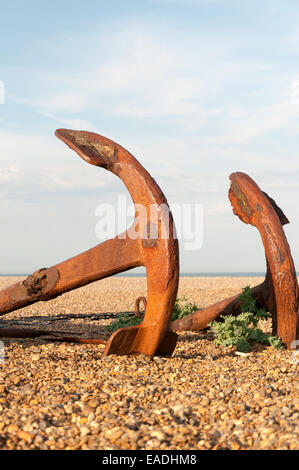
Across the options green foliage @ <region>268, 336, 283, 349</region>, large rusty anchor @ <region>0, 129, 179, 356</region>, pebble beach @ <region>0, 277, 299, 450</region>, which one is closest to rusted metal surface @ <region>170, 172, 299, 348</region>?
green foliage @ <region>268, 336, 283, 349</region>

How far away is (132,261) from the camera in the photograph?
4.35 metres

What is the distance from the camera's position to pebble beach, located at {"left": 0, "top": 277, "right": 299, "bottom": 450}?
2.67 m

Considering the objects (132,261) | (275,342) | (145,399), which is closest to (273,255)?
(275,342)

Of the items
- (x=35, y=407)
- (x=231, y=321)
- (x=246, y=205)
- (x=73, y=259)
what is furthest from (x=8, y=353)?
(x=246, y=205)

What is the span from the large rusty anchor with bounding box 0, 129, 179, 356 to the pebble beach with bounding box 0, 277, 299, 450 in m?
0.22

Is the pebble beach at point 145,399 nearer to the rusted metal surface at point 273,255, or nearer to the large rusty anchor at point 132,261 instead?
the large rusty anchor at point 132,261

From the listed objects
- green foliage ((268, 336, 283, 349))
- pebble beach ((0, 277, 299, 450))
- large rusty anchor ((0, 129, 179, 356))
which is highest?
large rusty anchor ((0, 129, 179, 356))

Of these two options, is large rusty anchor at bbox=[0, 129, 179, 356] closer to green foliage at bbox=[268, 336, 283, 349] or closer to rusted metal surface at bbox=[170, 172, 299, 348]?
green foliage at bbox=[268, 336, 283, 349]

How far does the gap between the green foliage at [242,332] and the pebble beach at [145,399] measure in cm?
13

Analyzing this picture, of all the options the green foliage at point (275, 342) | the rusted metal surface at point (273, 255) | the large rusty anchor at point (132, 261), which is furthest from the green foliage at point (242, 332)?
the large rusty anchor at point (132, 261)

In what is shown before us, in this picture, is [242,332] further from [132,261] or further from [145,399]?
[145,399]

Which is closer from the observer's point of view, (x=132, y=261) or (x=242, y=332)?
(x=132, y=261)

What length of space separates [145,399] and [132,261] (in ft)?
4.48

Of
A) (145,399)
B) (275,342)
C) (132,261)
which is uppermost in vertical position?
(132,261)
